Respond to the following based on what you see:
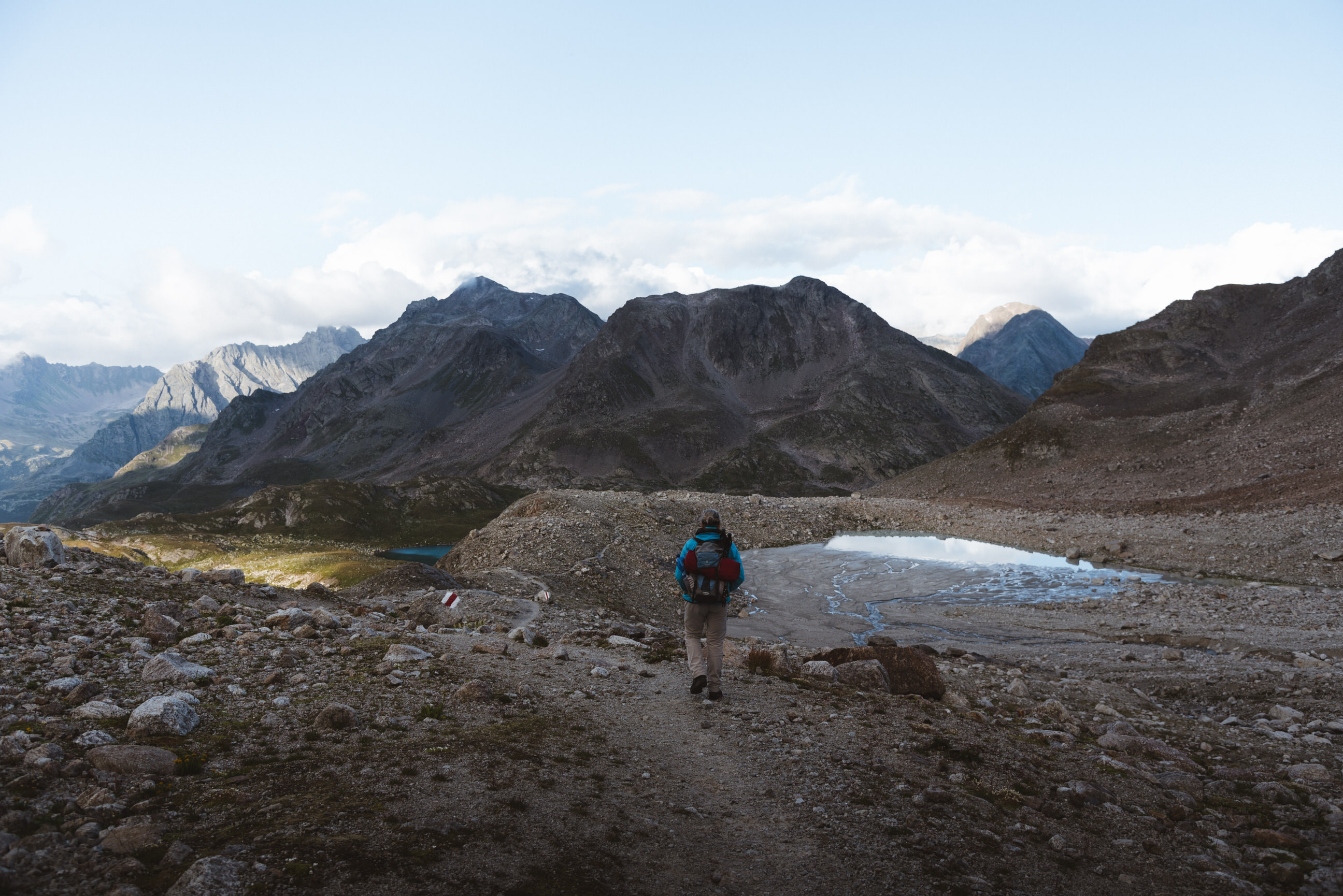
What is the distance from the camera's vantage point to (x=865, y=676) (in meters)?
15.8

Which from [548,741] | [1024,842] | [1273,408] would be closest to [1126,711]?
[1024,842]

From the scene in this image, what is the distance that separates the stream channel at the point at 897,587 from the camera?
105 ft

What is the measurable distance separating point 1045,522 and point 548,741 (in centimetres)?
6432

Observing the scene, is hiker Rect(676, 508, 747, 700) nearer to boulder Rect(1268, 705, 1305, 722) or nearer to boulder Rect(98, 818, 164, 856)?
boulder Rect(98, 818, 164, 856)

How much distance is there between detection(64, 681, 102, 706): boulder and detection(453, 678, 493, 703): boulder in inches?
216

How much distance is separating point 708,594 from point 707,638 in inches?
45.7

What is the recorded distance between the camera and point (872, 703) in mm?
14242

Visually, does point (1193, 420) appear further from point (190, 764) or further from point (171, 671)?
point (190, 764)

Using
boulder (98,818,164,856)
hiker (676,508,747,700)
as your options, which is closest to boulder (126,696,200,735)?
boulder (98,818,164,856)

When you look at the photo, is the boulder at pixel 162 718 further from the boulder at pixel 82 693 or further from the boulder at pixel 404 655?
the boulder at pixel 404 655

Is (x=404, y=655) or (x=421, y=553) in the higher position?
(x=404, y=655)

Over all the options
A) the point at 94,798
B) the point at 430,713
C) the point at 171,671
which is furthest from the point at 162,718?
the point at 430,713

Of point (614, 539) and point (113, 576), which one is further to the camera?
point (614, 539)

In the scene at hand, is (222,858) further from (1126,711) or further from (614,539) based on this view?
(614,539)
